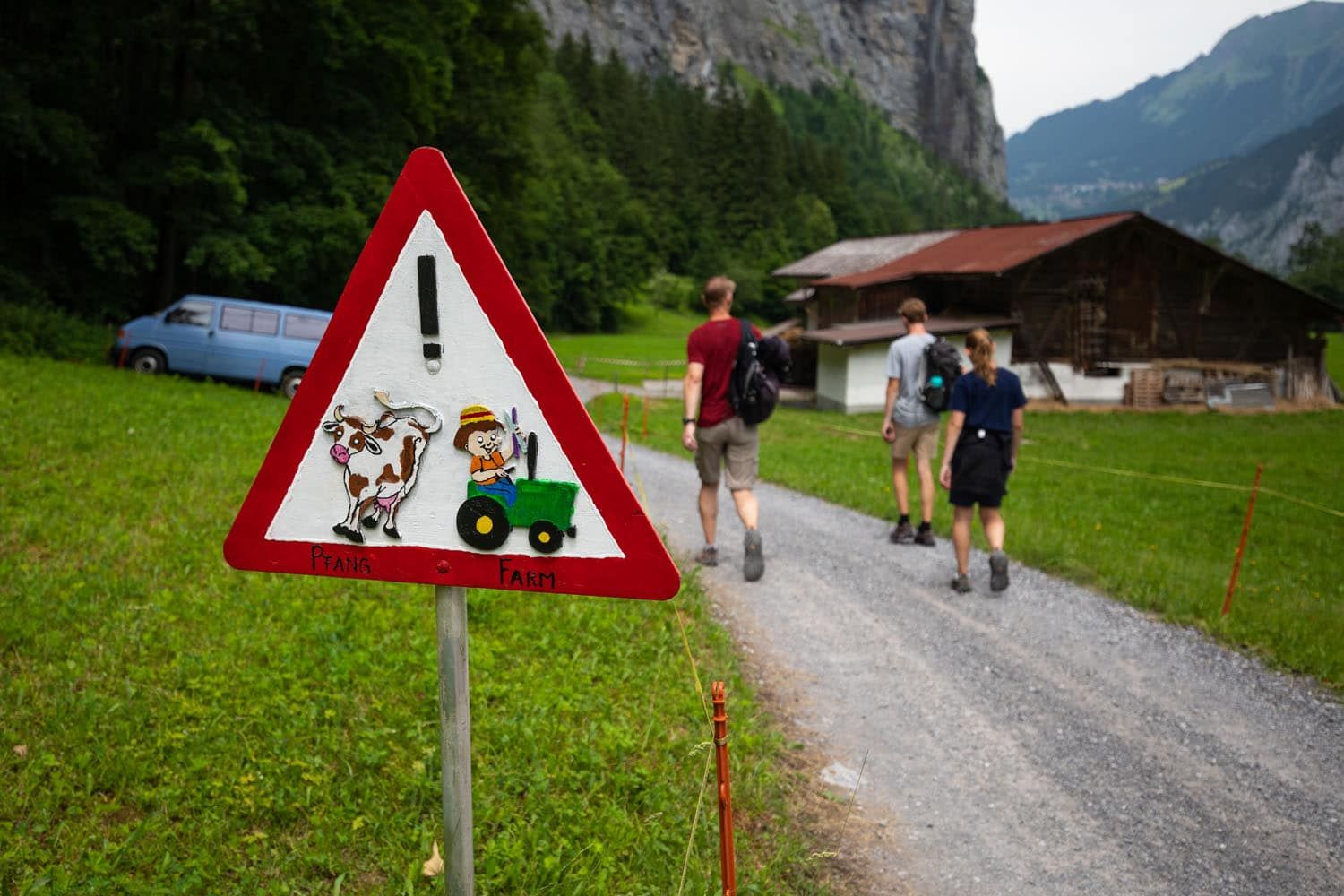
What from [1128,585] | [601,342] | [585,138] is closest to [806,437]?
[1128,585]

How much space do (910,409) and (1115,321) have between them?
30.6 metres

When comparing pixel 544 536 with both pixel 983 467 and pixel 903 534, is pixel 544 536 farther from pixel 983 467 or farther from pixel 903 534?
pixel 903 534

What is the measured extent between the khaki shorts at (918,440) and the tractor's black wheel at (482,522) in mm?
6918

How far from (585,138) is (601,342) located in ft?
106

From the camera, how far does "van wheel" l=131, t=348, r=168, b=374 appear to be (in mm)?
17531

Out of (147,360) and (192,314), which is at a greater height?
(192,314)

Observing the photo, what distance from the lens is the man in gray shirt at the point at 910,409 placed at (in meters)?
8.21

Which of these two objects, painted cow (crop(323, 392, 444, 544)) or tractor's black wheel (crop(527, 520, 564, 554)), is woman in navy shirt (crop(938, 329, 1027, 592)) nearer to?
tractor's black wheel (crop(527, 520, 564, 554))

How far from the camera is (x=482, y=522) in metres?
2.02

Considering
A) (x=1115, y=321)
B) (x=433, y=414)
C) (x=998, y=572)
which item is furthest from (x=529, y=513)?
(x=1115, y=321)

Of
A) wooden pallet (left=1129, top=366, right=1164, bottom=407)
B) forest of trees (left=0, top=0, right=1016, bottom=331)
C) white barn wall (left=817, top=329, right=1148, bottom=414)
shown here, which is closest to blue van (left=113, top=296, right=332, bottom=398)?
forest of trees (left=0, top=0, right=1016, bottom=331)

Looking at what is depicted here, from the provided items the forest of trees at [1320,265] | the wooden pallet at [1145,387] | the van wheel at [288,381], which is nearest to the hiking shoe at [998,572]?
the van wheel at [288,381]

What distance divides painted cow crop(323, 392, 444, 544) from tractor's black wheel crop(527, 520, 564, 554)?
315mm

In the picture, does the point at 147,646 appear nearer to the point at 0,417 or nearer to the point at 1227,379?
the point at 0,417
